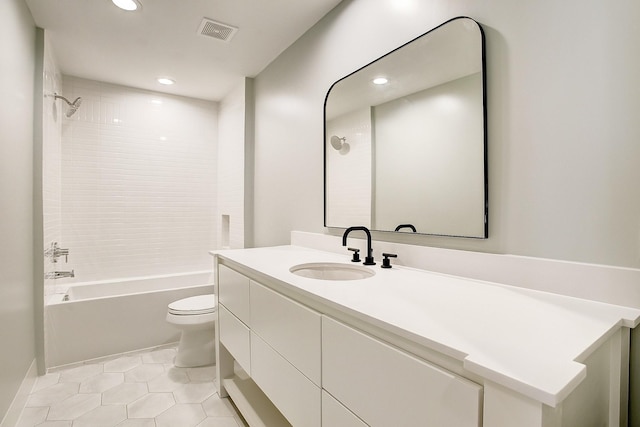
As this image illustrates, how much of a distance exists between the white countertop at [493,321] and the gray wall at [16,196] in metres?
1.45

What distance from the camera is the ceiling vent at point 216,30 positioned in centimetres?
212

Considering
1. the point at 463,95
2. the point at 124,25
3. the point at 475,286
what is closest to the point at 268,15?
the point at 124,25

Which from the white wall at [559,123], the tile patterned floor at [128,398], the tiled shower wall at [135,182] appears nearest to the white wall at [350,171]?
the white wall at [559,123]

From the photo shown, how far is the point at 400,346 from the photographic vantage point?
30.4 inches

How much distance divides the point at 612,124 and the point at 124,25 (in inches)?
104

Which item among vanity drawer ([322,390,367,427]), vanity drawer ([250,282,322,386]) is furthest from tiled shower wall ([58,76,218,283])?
vanity drawer ([322,390,367,427])

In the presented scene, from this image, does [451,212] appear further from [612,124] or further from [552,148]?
[612,124]

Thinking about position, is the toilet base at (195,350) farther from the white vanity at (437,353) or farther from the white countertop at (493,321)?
the white countertop at (493,321)

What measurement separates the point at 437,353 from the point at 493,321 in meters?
0.19

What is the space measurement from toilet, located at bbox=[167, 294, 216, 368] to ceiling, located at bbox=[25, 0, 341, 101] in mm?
1945

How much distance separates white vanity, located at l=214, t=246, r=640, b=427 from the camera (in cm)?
57

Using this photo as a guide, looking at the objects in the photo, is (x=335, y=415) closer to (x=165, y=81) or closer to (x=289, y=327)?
(x=289, y=327)

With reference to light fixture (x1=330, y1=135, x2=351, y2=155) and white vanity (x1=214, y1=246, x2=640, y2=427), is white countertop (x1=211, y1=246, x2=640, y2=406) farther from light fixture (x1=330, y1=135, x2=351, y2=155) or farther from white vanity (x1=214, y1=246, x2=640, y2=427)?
light fixture (x1=330, y1=135, x2=351, y2=155)

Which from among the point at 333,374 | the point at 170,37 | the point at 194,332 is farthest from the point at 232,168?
the point at 333,374
